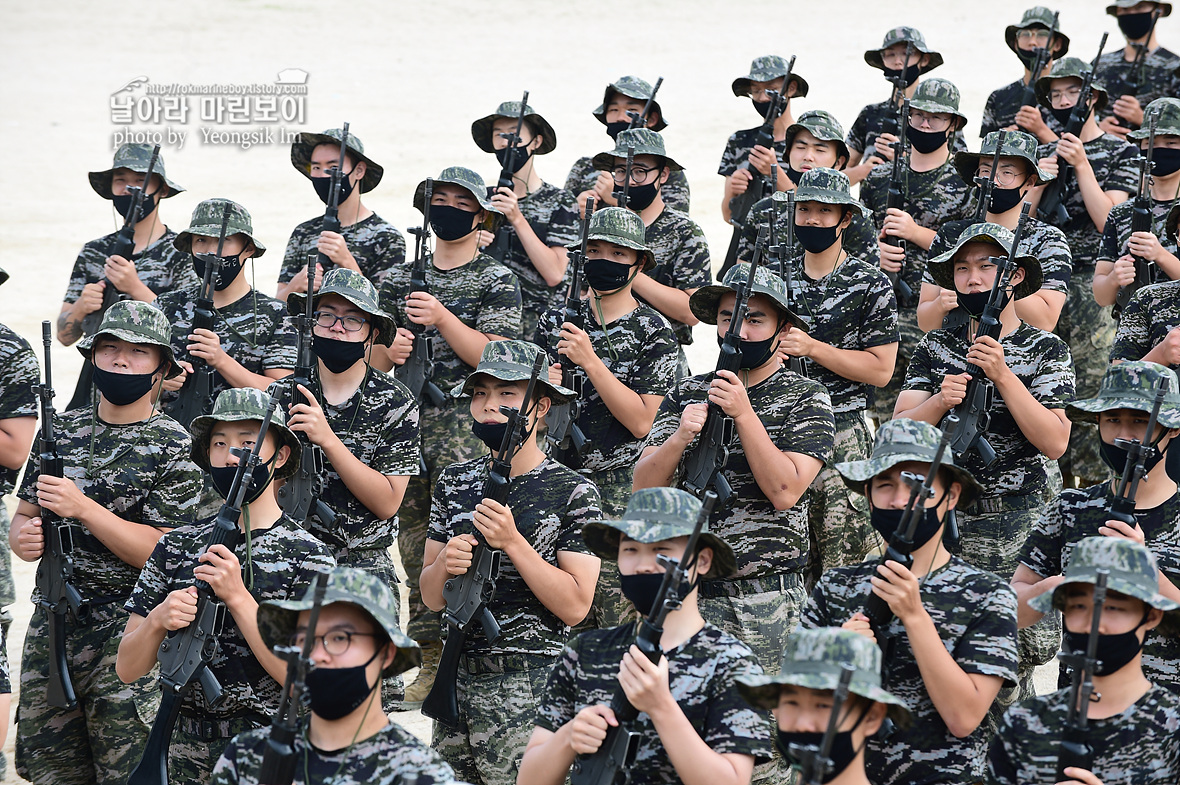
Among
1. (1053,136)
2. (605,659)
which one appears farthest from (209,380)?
(1053,136)

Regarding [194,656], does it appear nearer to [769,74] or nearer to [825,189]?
[825,189]

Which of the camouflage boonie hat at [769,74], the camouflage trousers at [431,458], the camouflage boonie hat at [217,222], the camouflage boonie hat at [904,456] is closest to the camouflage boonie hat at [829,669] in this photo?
the camouflage boonie hat at [904,456]

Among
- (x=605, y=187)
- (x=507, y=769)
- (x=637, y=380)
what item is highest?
(x=605, y=187)

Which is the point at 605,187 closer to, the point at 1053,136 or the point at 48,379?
the point at 1053,136

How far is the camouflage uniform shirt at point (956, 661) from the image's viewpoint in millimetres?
5121

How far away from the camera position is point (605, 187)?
417 inches

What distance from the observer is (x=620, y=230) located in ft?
26.1

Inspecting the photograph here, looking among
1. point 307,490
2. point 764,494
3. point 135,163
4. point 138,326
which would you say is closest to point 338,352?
point 307,490

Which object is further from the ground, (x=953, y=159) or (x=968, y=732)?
(x=953, y=159)

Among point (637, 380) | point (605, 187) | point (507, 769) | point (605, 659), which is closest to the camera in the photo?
point (605, 659)

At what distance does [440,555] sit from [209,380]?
3.05 m

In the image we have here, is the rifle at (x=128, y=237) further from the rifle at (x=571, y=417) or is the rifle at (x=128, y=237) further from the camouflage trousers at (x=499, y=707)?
the camouflage trousers at (x=499, y=707)

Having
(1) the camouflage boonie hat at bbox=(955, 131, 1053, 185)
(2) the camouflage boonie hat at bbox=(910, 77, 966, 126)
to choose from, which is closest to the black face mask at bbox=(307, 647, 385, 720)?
(1) the camouflage boonie hat at bbox=(955, 131, 1053, 185)

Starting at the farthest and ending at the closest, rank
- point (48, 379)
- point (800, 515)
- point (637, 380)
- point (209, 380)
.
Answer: point (209, 380) < point (637, 380) < point (48, 379) < point (800, 515)
